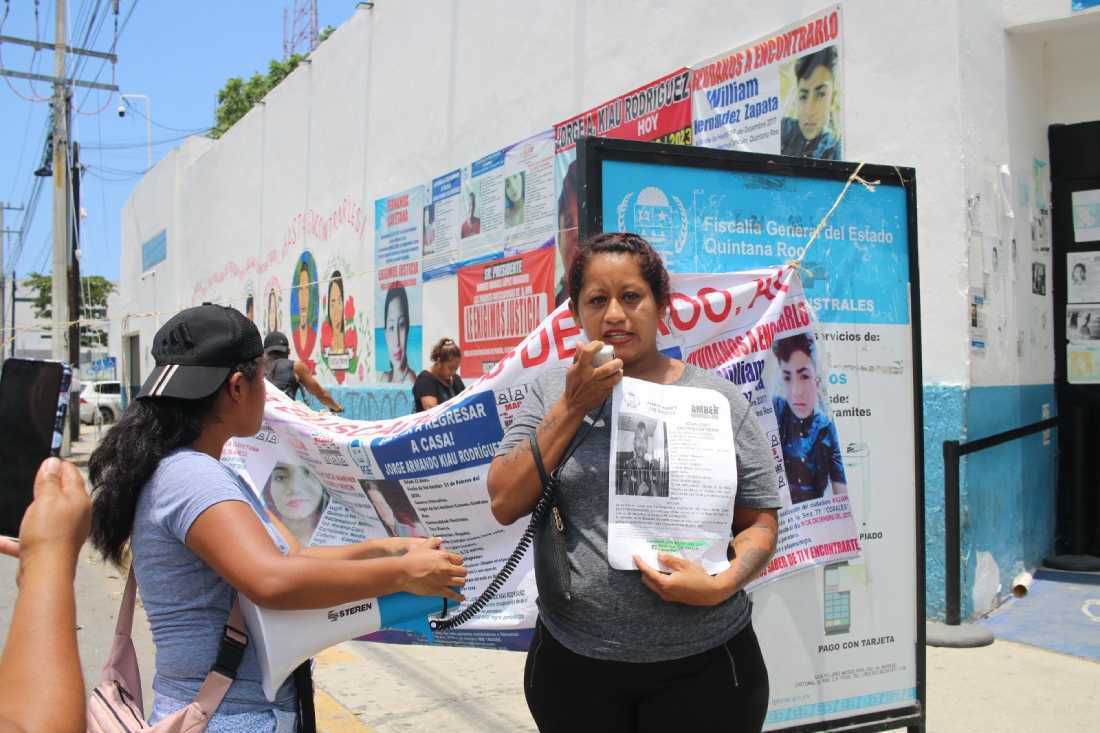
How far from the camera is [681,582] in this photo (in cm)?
196

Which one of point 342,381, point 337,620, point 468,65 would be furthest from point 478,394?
point 342,381

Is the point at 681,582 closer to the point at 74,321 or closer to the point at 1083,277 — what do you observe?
the point at 1083,277

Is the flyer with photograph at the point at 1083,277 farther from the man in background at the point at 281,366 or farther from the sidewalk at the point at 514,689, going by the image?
the man in background at the point at 281,366

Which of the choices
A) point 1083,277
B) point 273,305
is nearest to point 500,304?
point 1083,277

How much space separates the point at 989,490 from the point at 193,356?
5240 mm

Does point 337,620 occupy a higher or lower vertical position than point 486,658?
higher

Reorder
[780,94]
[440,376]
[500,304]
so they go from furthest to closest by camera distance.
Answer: [500,304] → [440,376] → [780,94]

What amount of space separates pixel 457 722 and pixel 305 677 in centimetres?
260

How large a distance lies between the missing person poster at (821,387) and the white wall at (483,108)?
2432 mm

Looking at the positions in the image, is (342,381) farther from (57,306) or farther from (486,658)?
(486,658)

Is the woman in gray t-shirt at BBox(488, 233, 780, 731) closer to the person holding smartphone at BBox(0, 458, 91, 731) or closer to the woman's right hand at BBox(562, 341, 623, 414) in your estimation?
the woman's right hand at BBox(562, 341, 623, 414)

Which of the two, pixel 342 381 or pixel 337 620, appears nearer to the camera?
pixel 337 620

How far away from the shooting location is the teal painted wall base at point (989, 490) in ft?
17.9

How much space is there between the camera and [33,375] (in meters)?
1.74
